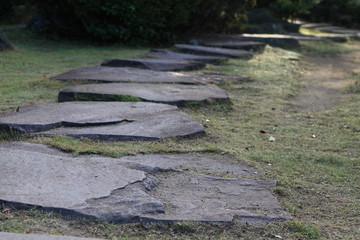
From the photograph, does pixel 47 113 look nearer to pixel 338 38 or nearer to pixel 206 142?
pixel 206 142

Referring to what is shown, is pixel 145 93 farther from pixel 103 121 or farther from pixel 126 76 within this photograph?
pixel 103 121

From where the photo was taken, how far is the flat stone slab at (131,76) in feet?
17.6

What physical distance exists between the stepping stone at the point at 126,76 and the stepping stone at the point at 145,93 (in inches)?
11.8

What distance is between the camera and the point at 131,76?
5598 millimetres

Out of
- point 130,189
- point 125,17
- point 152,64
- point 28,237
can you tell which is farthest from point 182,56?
point 28,237

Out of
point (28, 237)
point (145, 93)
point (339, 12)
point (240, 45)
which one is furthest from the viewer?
point (339, 12)

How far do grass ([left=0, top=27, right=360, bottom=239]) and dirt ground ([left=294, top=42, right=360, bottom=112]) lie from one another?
0.13m

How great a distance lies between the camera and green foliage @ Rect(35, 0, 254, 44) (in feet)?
28.6

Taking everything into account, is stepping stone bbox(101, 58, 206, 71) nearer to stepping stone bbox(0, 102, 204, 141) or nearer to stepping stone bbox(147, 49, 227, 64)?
stepping stone bbox(147, 49, 227, 64)

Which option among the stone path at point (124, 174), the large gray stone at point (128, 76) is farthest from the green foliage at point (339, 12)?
the stone path at point (124, 174)

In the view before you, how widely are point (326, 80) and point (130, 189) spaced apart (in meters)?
5.11

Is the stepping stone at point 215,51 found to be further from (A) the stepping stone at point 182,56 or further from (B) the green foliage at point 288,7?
(B) the green foliage at point 288,7

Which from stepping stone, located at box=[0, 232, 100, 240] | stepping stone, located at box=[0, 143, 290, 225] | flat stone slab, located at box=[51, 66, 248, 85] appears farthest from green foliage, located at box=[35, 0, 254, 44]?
stepping stone, located at box=[0, 232, 100, 240]

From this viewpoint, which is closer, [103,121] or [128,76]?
[103,121]
